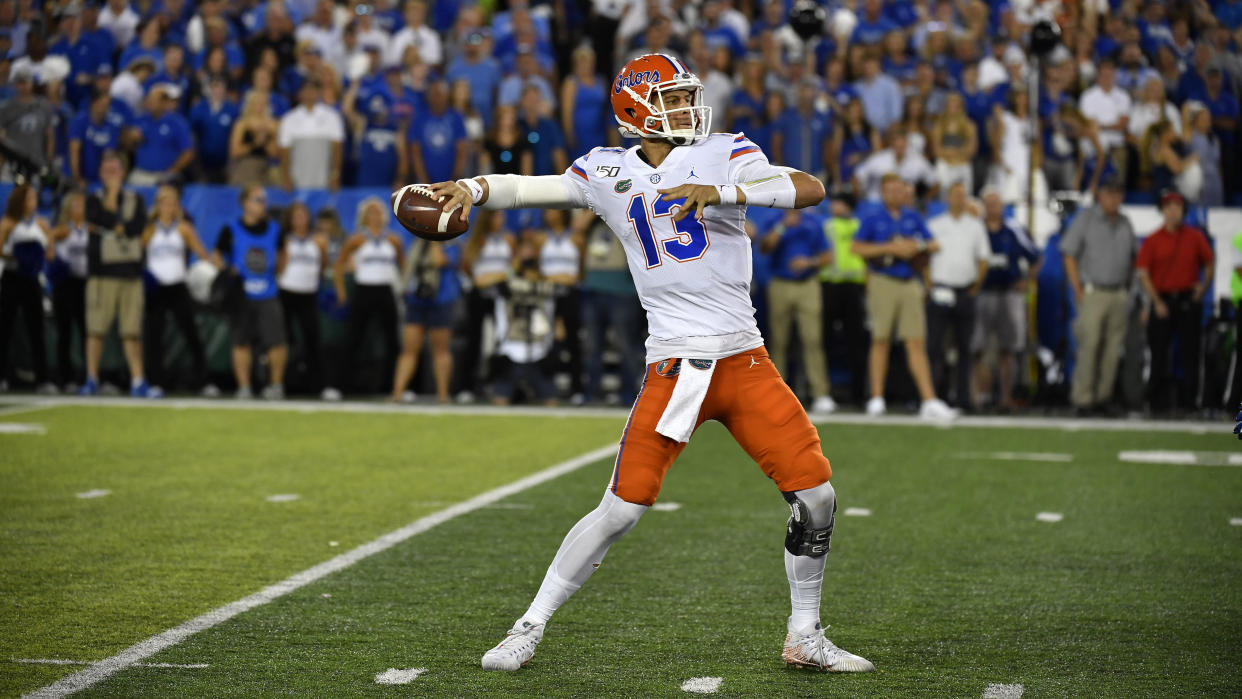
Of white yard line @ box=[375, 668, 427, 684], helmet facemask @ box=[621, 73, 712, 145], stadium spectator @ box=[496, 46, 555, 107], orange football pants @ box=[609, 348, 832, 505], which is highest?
stadium spectator @ box=[496, 46, 555, 107]

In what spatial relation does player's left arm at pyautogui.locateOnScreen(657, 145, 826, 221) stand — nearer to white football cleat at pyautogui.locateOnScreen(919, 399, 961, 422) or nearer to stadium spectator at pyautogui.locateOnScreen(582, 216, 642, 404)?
white football cleat at pyautogui.locateOnScreen(919, 399, 961, 422)

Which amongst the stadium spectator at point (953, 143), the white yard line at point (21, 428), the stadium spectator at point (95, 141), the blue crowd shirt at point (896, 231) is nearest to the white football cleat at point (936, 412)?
the blue crowd shirt at point (896, 231)

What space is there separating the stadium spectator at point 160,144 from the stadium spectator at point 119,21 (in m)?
2.65

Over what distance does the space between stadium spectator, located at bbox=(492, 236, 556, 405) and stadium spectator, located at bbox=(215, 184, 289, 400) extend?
6.45 feet

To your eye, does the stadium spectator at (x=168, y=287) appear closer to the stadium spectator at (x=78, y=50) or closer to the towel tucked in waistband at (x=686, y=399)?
the stadium spectator at (x=78, y=50)

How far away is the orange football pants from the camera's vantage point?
15.8ft

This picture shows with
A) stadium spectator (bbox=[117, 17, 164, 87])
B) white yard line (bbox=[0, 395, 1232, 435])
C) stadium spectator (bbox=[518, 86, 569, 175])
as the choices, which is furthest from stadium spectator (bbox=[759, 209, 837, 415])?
stadium spectator (bbox=[117, 17, 164, 87])

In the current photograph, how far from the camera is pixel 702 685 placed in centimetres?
461

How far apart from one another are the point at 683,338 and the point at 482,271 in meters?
8.58

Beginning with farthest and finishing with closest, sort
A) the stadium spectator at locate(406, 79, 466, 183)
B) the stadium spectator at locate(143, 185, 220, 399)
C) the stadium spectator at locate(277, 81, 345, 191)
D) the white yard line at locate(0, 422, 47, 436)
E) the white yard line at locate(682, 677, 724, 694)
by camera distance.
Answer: the stadium spectator at locate(277, 81, 345, 191) → the stadium spectator at locate(406, 79, 466, 183) → the stadium spectator at locate(143, 185, 220, 399) → the white yard line at locate(0, 422, 47, 436) → the white yard line at locate(682, 677, 724, 694)

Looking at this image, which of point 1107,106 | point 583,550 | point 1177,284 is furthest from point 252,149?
point 583,550

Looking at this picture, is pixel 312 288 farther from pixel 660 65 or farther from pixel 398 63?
pixel 660 65

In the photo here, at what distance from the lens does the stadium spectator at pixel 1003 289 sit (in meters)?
13.0

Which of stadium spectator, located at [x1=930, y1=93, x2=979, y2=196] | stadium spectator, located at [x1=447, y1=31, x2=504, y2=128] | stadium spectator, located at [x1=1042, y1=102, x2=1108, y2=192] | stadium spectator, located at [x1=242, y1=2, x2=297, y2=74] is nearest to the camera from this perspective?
stadium spectator, located at [x1=930, y1=93, x2=979, y2=196]
